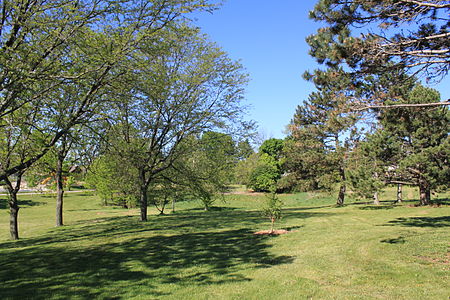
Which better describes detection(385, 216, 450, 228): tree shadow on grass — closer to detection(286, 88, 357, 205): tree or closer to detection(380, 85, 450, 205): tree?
detection(380, 85, 450, 205): tree

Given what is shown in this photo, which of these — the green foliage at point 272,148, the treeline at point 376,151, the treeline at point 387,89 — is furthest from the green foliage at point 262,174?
the treeline at point 387,89

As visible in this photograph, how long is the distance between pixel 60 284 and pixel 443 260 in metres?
8.08

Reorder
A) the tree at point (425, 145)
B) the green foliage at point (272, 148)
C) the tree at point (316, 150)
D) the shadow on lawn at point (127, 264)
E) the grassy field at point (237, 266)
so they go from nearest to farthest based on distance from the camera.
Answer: the grassy field at point (237, 266) → the shadow on lawn at point (127, 264) → the tree at point (425, 145) → the tree at point (316, 150) → the green foliage at point (272, 148)

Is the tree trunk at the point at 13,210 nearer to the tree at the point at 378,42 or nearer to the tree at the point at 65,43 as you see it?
the tree at the point at 65,43

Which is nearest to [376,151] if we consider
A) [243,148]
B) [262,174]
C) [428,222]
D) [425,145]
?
[425,145]

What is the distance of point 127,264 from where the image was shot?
7.17m

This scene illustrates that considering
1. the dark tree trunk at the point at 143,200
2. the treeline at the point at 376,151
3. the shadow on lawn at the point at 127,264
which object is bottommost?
the shadow on lawn at the point at 127,264

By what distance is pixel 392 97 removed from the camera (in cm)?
909

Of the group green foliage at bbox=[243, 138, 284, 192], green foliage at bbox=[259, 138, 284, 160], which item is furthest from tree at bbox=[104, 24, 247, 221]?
green foliage at bbox=[259, 138, 284, 160]

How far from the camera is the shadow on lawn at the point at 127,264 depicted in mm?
5594

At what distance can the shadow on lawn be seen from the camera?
559cm

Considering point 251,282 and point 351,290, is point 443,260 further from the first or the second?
point 251,282

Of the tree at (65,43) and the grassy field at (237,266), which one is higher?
the tree at (65,43)

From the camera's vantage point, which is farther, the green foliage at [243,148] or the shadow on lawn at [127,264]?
the green foliage at [243,148]
